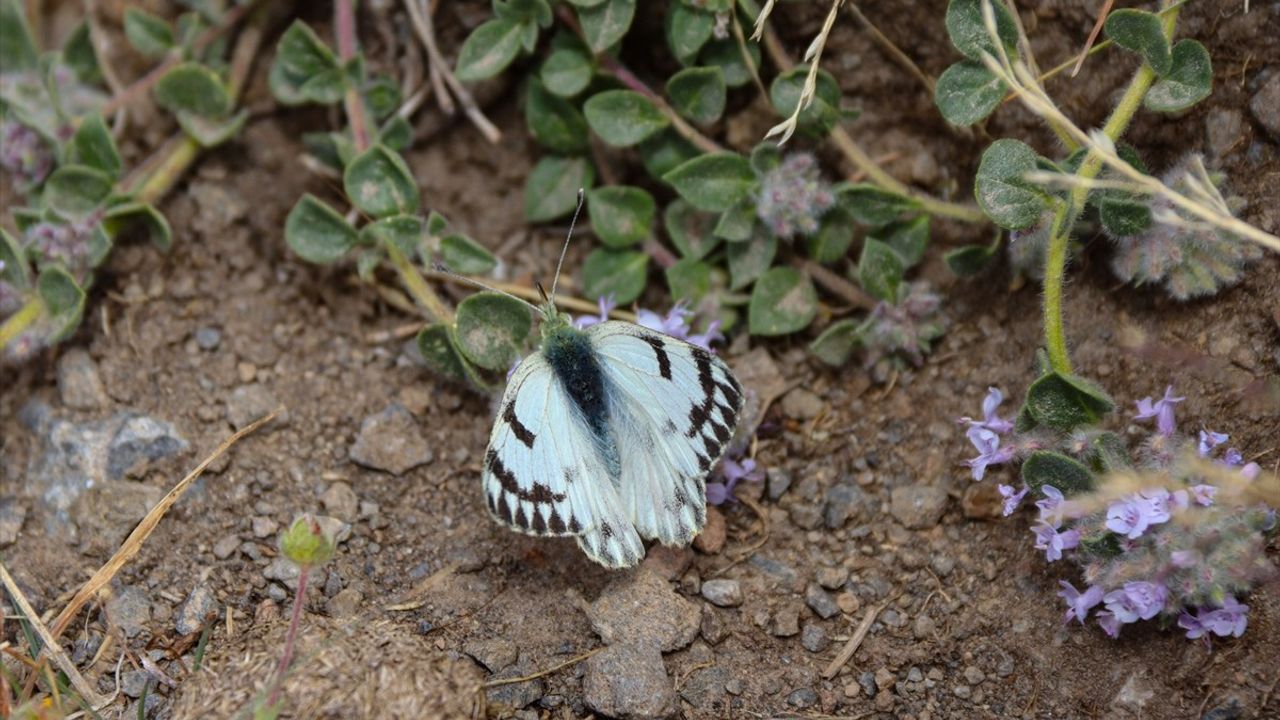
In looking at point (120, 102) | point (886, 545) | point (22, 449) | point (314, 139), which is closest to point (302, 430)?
point (22, 449)

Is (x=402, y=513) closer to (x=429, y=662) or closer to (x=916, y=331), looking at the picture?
(x=429, y=662)

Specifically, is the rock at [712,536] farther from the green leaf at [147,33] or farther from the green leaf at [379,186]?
the green leaf at [147,33]

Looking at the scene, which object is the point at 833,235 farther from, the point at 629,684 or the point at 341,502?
the point at 341,502

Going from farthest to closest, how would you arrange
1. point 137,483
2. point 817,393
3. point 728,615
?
point 817,393, point 137,483, point 728,615

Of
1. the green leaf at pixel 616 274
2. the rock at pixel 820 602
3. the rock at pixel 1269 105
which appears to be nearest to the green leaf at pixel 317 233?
the green leaf at pixel 616 274

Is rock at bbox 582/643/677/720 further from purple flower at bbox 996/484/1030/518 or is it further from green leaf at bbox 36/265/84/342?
green leaf at bbox 36/265/84/342
